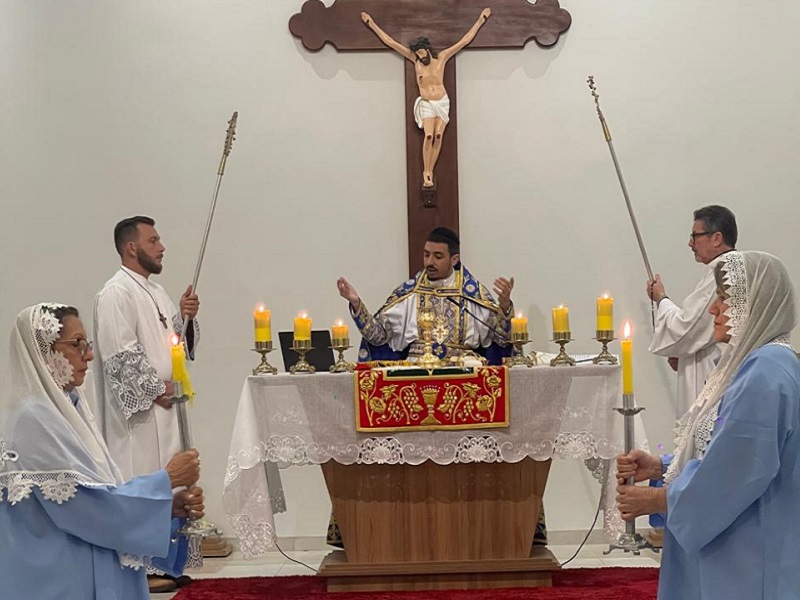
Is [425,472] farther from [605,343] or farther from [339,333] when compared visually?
[605,343]

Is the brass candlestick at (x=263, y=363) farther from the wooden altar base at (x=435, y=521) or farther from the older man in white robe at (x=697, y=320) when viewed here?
the older man in white robe at (x=697, y=320)

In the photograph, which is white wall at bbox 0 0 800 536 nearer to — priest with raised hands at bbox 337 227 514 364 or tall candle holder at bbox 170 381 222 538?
priest with raised hands at bbox 337 227 514 364

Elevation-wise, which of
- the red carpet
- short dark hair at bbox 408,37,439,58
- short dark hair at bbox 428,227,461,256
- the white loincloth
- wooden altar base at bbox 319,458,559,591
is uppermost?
short dark hair at bbox 408,37,439,58

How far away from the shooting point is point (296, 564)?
557 centimetres

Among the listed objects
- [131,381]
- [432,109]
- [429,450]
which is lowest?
[429,450]

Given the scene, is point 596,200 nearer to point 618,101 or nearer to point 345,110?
point 618,101

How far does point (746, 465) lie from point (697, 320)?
9.04 ft

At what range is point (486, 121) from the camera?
631 cm

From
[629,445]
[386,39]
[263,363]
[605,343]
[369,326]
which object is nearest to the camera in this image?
[629,445]

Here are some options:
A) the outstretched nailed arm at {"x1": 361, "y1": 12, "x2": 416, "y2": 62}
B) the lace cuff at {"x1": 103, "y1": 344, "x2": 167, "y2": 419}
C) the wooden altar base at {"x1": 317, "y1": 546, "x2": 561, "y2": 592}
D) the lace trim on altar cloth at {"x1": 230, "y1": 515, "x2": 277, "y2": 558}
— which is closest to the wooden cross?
the outstretched nailed arm at {"x1": 361, "y1": 12, "x2": 416, "y2": 62}

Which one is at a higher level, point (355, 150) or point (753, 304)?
point (355, 150)

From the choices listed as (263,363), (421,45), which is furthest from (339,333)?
(421,45)

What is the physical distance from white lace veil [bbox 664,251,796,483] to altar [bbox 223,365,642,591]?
1.94m

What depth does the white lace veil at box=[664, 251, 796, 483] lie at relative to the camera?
2.42 metres
